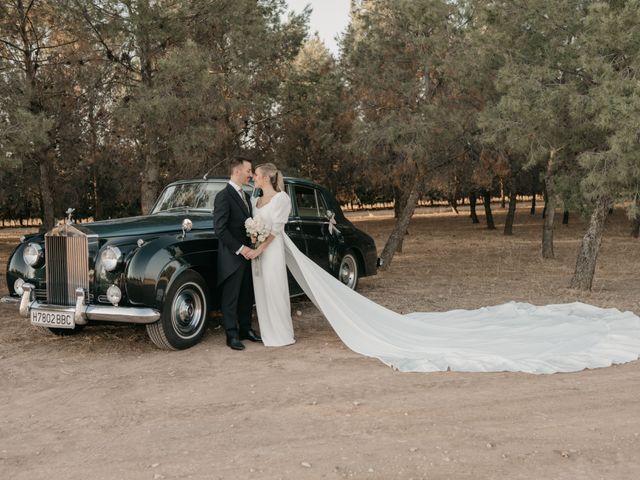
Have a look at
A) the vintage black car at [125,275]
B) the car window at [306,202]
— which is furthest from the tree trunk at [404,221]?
the vintage black car at [125,275]

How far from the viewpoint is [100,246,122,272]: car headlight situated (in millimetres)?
6422

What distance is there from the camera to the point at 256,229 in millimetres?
7023

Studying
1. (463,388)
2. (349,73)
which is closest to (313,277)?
(463,388)

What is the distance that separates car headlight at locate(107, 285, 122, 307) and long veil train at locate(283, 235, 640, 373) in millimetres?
2047

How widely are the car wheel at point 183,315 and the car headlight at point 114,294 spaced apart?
1.49ft

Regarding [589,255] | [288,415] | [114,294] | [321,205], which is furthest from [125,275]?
[589,255]

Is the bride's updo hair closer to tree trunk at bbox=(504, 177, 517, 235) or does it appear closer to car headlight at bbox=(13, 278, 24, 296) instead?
car headlight at bbox=(13, 278, 24, 296)

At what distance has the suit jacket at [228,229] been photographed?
6.99 meters

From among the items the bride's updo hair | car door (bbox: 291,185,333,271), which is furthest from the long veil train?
car door (bbox: 291,185,333,271)

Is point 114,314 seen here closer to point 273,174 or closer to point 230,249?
point 230,249

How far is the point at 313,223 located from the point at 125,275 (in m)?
3.40

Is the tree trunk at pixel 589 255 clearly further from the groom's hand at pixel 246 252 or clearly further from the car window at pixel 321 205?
the groom's hand at pixel 246 252

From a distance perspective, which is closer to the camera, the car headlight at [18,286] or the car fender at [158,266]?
the car fender at [158,266]

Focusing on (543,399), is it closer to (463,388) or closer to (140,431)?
(463,388)
